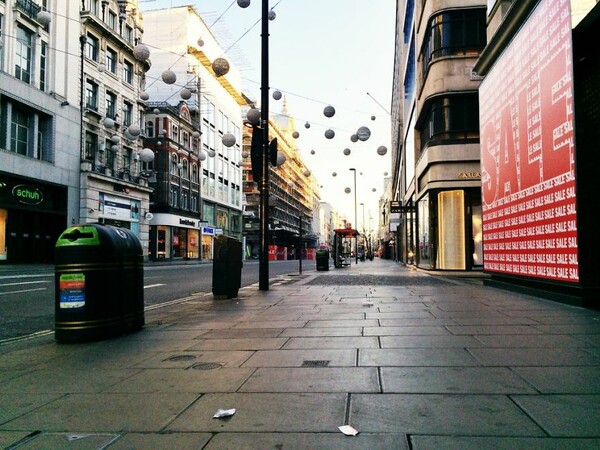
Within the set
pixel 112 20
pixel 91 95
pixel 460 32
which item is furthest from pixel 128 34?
pixel 460 32

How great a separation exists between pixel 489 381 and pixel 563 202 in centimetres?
590

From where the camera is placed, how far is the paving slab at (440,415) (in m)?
2.85

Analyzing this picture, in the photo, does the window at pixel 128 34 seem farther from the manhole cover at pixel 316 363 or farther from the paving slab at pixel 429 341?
the manhole cover at pixel 316 363

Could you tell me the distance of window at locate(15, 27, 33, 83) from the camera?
2928cm

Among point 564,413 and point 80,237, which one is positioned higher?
point 80,237

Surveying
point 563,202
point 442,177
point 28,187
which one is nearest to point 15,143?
point 28,187

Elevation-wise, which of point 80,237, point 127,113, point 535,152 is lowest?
point 80,237

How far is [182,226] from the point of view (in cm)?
5303

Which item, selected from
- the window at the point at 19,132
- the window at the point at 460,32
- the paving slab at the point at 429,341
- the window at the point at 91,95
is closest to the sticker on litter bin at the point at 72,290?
the paving slab at the point at 429,341

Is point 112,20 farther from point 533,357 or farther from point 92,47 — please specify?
point 533,357

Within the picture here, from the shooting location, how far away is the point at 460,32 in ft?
66.8

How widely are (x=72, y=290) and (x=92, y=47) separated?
37796mm

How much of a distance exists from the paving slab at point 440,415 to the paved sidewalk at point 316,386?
13 mm

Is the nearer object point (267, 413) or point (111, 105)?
point (267, 413)
